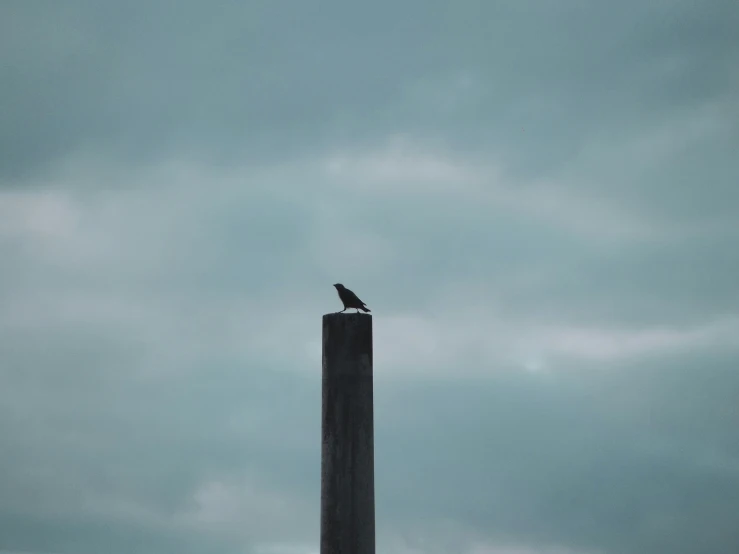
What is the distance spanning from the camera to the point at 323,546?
14.4 m

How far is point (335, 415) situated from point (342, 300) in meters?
3.45

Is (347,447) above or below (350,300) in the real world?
below

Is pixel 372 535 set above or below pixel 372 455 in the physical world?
below

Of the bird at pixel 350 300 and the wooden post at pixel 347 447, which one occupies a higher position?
the bird at pixel 350 300

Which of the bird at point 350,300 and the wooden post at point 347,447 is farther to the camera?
the bird at point 350,300

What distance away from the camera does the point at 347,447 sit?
14383 mm

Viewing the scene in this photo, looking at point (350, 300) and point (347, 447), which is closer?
point (347, 447)

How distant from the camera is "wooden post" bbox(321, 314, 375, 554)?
14.2m

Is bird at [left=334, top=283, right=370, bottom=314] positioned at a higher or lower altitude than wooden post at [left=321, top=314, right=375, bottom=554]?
higher

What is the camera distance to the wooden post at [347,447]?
14250mm

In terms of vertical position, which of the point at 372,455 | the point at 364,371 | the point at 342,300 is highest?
the point at 342,300

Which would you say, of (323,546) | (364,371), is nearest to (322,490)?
(323,546)

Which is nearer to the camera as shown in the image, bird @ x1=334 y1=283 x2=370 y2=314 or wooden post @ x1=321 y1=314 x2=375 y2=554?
wooden post @ x1=321 y1=314 x2=375 y2=554

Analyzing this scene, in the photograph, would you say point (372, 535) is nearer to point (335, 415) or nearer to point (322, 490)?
point (322, 490)
